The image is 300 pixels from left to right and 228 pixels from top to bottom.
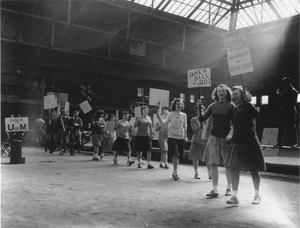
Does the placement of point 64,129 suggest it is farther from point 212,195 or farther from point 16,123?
point 212,195

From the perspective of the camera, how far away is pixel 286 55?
21.1 m

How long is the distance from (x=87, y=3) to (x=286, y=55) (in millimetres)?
11710

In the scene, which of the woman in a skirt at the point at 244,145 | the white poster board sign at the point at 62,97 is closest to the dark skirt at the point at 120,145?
the woman in a skirt at the point at 244,145

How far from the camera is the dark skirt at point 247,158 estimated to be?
4.29 m

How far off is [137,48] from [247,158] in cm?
1822

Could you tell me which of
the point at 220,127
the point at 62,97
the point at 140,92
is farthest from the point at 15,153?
the point at 140,92

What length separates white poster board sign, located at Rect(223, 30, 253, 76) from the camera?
477 centimetres

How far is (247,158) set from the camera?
4305 millimetres

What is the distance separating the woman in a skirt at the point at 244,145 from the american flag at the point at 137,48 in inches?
696

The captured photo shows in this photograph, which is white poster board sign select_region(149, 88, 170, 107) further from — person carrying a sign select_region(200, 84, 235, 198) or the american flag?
the american flag

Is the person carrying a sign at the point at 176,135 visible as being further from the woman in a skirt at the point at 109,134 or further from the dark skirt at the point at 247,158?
the woman in a skirt at the point at 109,134

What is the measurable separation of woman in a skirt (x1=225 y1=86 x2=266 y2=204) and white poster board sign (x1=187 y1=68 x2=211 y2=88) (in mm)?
1448

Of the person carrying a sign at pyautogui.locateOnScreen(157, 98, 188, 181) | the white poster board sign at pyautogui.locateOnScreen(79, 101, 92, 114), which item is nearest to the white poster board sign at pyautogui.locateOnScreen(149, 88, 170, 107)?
the white poster board sign at pyautogui.locateOnScreen(79, 101, 92, 114)

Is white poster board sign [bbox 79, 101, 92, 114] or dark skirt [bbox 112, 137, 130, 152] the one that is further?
white poster board sign [bbox 79, 101, 92, 114]
